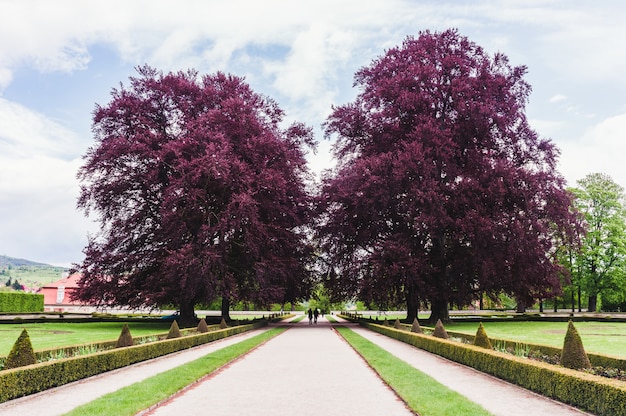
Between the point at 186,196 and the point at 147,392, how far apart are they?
22933 millimetres

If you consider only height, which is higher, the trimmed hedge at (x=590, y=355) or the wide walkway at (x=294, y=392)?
the trimmed hedge at (x=590, y=355)

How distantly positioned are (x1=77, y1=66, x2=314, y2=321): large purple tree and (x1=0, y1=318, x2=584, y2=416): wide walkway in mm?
16781

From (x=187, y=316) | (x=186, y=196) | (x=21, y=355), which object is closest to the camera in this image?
(x=21, y=355)

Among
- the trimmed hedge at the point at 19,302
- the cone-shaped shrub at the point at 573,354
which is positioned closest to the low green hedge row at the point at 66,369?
the cone-shaped shrub at the point at 573,354

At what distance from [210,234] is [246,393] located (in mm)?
22902

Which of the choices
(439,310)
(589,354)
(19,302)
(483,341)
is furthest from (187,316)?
(19,302)

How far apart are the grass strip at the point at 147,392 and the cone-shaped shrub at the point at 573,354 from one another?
8.06 m

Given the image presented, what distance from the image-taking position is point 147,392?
9.62m

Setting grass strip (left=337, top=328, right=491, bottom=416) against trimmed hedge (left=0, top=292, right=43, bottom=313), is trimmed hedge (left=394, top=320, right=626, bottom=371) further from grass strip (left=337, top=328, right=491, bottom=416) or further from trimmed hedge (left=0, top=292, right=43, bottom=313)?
trimmed hedge (left=0, top=292, right=43, bottom=313)

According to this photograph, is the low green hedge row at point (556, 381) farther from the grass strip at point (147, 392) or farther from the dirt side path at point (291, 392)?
the grass strip at point (147, 392)

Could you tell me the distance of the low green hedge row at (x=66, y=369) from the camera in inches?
369

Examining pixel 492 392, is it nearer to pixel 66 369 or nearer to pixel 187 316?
pixel 66 369

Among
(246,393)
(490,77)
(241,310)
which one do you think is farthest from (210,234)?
(241,310)

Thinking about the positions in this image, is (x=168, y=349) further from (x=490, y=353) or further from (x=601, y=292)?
(x=601, y=292)
